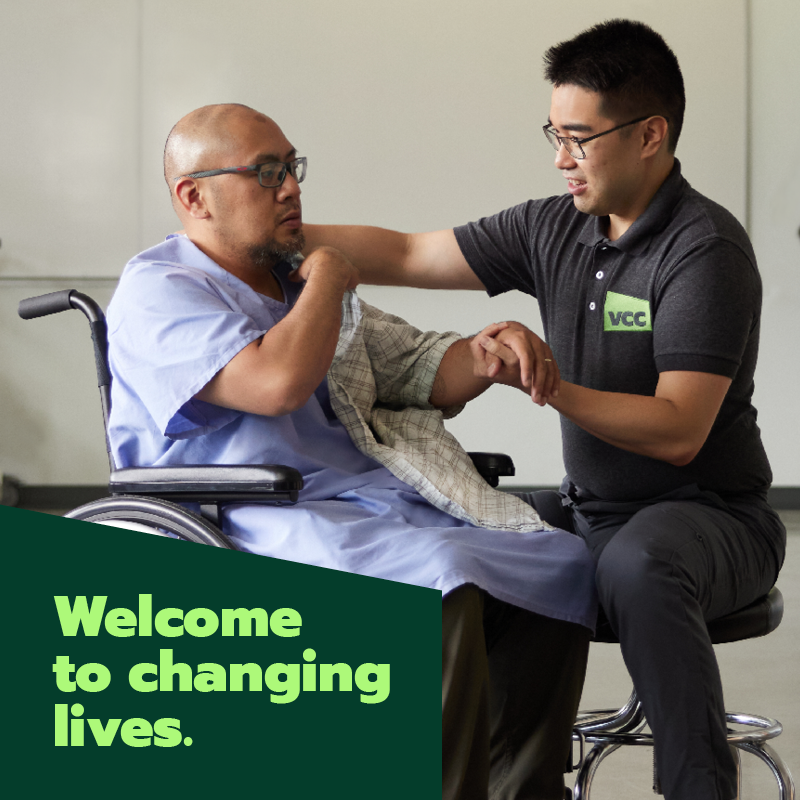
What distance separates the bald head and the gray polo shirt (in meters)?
0.60

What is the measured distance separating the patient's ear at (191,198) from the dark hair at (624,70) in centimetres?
62

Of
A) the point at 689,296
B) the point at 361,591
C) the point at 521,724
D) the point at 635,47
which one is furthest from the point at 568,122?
the point at 521,724

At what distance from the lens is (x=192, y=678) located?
49.3 inches

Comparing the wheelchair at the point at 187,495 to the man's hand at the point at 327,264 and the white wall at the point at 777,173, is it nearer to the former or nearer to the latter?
the man's hand at the point at 327,264

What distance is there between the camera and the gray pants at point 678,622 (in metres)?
1.32

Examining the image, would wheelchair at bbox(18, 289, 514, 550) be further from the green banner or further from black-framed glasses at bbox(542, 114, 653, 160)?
black-framed glasses at bbox(542, 114, 653, 160)

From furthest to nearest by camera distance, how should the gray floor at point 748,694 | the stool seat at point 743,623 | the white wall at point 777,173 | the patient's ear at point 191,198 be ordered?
the white wall at point 777,173, the gray floor at point 748,694, the patient's ear at point 191,198, the stool seat at point 743,623

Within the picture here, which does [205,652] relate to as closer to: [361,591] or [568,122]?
[361,591]

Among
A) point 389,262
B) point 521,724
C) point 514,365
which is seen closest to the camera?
point 514,365

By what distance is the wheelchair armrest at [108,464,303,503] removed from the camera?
1.30 m

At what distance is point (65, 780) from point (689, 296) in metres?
1.10

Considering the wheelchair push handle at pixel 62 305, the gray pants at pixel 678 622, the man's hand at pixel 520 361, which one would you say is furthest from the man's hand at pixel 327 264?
the gray pants at pixel 678 622

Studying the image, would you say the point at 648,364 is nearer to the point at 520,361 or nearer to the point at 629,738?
the point at 520,361

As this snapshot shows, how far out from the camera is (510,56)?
14.9ft
